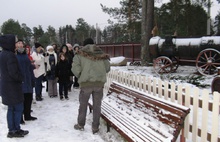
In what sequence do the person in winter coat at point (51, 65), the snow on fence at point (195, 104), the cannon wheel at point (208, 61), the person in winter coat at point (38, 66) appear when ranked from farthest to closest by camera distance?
the cannon wheel at point (208, 61)
the person in winter coat at point (51, 65)
the person in winter coat at point (38, 66)
the snow on fence at point (195, 104)

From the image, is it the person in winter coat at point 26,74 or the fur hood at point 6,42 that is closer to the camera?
the fur hood at point 6,42

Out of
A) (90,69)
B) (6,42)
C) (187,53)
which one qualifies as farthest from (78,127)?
(187,53)

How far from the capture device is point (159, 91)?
4676 millimetres

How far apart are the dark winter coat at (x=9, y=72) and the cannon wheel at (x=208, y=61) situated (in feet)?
27.0

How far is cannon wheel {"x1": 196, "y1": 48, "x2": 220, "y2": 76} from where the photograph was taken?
10.0 meters

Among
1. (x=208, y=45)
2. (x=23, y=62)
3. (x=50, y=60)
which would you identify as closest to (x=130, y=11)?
(x=208, y=45)

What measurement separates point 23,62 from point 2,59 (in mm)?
1063

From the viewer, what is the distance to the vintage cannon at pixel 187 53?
1010 centimetres

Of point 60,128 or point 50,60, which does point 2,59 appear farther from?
point 50,60

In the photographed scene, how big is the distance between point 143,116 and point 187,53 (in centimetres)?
806

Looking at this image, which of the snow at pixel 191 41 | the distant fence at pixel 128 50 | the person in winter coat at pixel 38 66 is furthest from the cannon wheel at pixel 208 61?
the distant fence at pixel 128 50

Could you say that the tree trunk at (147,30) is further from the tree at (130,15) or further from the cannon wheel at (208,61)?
the tree at (130,15)

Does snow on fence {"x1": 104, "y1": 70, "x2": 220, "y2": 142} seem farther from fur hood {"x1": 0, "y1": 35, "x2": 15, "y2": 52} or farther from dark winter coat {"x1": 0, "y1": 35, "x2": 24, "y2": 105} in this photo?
fur hood {"x1": 0, "y1": 35, "x2": 15, "y2": 52}

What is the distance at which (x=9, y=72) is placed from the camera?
4.18 meters
